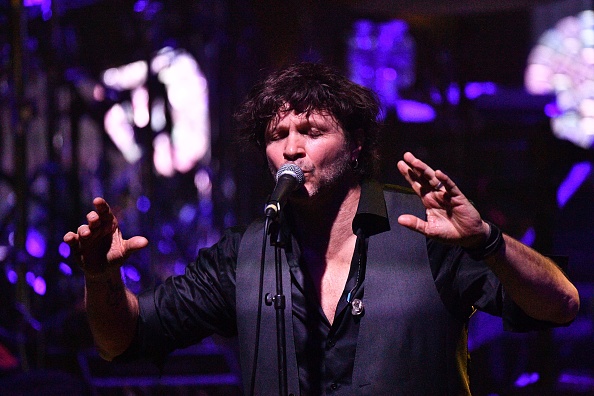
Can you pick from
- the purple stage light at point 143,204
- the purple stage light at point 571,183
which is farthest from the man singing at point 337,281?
the purple stage light at point 571,183

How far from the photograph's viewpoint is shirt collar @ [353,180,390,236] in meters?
2.59

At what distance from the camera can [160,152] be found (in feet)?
16.9

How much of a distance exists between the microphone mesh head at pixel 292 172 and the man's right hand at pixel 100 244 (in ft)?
1.55

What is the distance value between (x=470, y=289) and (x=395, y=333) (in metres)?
0.27

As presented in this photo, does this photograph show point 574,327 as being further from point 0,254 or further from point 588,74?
point 0,254

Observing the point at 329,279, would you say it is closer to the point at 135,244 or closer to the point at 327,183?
the point at 327,183

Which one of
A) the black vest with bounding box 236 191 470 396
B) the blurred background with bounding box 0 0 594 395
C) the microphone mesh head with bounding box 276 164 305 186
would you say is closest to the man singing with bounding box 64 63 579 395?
the black vest with bounding box 236 191 470 396

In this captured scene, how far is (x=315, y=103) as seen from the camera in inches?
108

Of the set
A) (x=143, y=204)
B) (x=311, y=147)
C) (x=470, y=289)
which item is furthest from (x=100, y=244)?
(x=143, y=204)

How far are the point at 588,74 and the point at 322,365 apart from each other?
13.0 feet

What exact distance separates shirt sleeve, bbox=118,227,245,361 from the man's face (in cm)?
39

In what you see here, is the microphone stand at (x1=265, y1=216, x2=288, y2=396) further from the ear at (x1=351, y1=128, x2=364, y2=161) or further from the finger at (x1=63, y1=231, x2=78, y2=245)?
the ear at (x1=351, y1=128, x2=364, y2=161)

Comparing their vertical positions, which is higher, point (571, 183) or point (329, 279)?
point (329, 279)

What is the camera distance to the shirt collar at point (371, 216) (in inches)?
102
